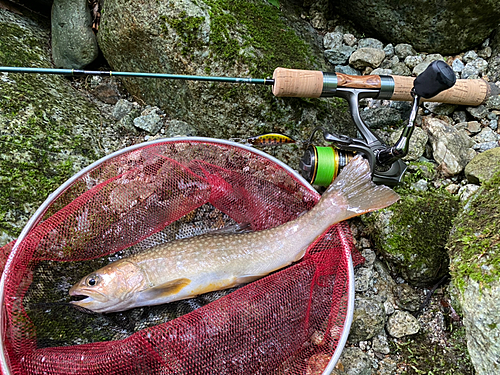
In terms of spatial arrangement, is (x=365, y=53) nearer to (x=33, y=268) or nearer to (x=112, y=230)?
(x=112, y=230)

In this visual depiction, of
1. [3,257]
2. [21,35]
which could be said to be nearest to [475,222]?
[3,257]

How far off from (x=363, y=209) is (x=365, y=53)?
1.93m

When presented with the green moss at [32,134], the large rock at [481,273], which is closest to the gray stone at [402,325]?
the large rock at [481,273]

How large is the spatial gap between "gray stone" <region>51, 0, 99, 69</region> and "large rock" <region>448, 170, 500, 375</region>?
3.56m

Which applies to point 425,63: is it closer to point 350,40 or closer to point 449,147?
point 350,40

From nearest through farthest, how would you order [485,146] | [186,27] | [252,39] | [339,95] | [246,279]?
1. [246,279]
2. [339,95]
3. [186,27]
4. [252,39]
5. [485,146]

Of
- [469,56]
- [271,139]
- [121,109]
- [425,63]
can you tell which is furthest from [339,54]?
[121,109]

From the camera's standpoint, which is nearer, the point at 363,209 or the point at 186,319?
the point at 186,319

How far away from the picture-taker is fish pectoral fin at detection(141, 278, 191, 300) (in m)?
2.39

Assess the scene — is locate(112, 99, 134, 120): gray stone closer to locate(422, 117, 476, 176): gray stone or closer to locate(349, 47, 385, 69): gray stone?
locate(349, 47, 385, 69): gray stone

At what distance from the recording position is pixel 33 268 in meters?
2.29

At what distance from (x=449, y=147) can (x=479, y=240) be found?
3.92 feet

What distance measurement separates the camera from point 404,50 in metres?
3.60

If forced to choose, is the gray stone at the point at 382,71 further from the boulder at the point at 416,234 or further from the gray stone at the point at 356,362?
the gray stone at the point at 356,362
